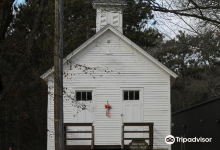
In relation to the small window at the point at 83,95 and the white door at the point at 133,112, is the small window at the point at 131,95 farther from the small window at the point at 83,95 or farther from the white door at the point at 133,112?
the small window at the point at 83,95

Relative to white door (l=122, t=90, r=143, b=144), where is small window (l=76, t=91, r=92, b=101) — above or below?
above

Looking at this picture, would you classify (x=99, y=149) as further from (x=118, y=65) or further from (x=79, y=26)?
(x=79, y=26)

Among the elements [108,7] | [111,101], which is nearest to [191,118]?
[111,101]

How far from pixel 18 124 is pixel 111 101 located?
5209 mm

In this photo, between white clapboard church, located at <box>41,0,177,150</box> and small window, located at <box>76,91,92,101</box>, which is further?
small window, located at <box>76,91,92,101</box>

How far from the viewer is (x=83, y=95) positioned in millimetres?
20375

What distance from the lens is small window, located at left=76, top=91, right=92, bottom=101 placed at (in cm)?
2033

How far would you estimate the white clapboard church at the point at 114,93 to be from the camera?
20125 millimetres

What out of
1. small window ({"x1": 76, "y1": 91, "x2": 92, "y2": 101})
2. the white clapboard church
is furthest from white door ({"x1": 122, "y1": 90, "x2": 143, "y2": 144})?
small window ({"x1": 76, "y1": 91, "x2": 92, "y2": 101})

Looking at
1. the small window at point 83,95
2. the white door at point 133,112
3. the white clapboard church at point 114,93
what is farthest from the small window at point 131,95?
the small window at point 83,95

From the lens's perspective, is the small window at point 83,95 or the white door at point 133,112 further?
the small window at point 83,95

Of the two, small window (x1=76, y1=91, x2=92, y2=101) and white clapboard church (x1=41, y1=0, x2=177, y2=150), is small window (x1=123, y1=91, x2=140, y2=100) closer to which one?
white clapboard church (x1=41, y1=0, x2=177, y2=150)

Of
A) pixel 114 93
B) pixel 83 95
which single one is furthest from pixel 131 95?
pixel 83 95

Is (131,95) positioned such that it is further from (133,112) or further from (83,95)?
(83,95)
